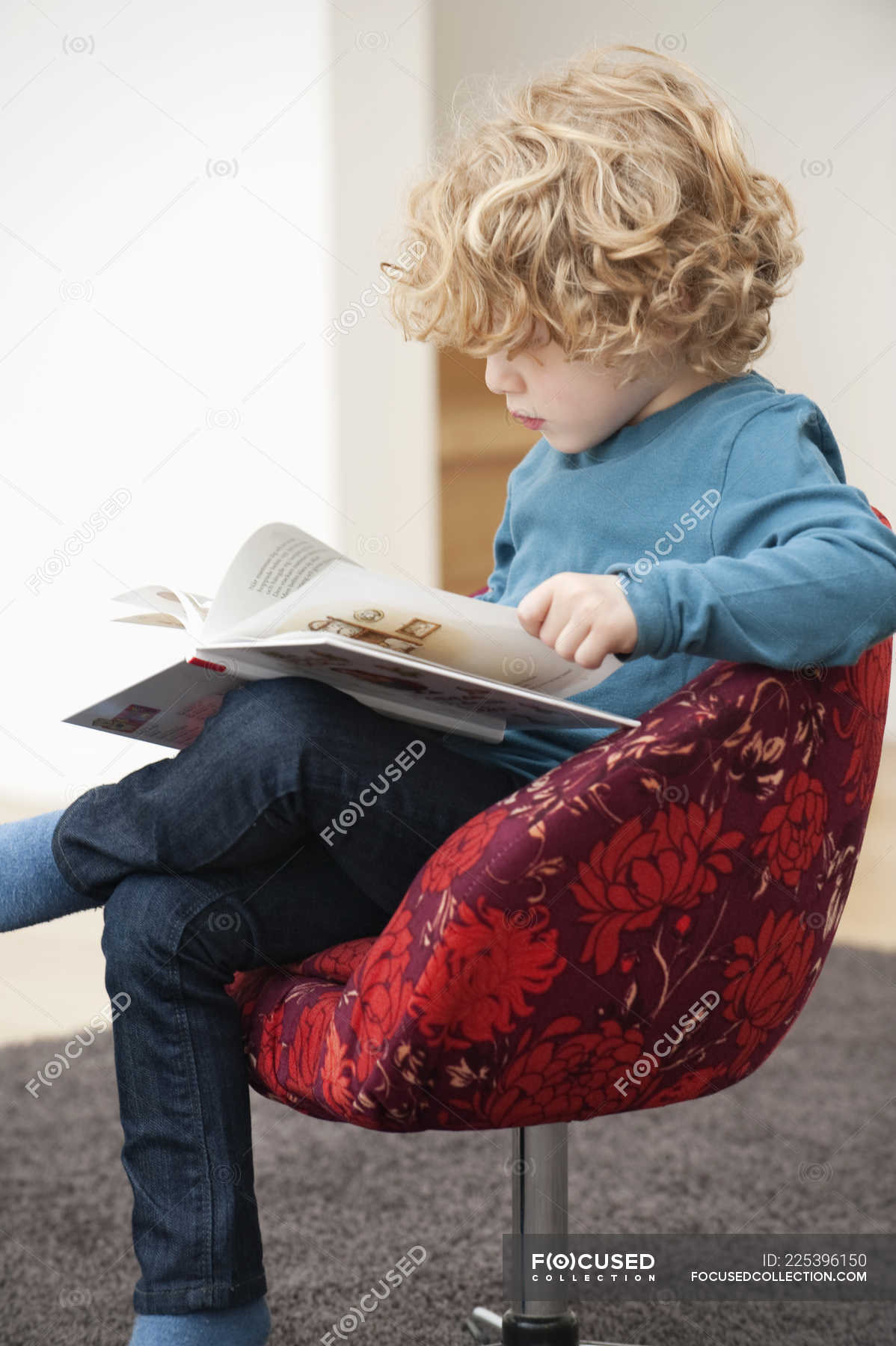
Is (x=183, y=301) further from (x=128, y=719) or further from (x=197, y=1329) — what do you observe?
(x=197, y=1329)

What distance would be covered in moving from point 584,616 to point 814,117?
2.34 meters

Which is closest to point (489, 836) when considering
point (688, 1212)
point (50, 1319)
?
point (50, 1319)

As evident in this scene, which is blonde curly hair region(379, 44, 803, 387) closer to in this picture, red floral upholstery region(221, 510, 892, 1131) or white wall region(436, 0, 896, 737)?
red floral upholstery region(221, 510, 892, 1131)

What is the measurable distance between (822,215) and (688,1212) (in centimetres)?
210

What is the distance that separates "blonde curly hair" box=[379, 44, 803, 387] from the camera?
34.5 inches

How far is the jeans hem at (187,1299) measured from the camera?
79 cm

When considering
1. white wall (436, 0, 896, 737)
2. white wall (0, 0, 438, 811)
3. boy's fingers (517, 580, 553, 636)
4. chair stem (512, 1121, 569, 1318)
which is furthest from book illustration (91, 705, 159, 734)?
white wall (436, 0, 896, 737)

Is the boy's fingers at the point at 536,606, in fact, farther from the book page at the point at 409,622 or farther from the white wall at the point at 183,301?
the white wall at the point at 183,301

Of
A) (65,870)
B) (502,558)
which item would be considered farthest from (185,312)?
(65,870)

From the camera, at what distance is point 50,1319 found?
3.76 feet

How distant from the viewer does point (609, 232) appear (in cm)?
86

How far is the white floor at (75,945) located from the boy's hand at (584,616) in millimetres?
1169

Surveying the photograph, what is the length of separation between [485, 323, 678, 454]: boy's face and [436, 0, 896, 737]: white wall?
1.87 metres

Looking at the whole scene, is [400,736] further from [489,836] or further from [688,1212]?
[688,1212]
